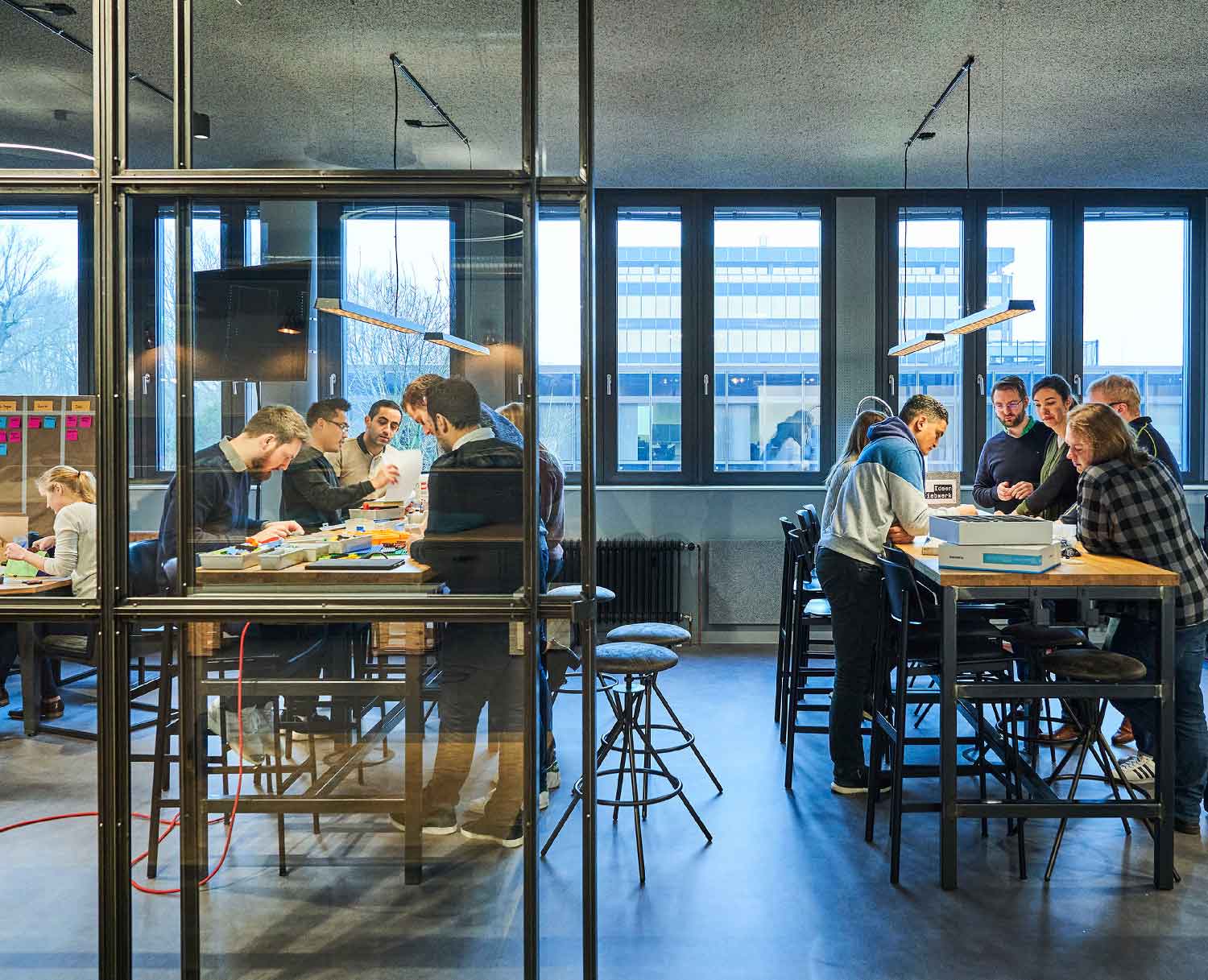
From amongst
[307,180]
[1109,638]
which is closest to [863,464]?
[1109,638]

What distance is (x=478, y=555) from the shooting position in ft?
6.75

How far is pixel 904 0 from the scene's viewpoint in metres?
3.86

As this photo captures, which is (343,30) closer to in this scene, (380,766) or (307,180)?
(307,180)

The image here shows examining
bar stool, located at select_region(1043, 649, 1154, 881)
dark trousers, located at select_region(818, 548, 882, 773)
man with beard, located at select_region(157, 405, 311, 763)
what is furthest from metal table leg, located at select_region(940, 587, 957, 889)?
man with beard, located at select_region(157, 405, 311, 763)

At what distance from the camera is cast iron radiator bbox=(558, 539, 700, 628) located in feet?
21.1

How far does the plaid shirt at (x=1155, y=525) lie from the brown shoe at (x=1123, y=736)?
1.33m

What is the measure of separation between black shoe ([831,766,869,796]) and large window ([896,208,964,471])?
11.6ft

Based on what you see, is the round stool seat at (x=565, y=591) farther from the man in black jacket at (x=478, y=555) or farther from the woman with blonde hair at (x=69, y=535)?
the woman with blonde hair at (x=69, y=535)

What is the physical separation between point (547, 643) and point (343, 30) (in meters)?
1.96

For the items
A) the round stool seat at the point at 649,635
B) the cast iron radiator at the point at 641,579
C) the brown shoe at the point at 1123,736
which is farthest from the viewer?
the cast iron radiator at the point at 641,579

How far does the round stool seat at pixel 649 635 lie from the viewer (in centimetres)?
330

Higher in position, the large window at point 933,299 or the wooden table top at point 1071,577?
the large window at point 933,299

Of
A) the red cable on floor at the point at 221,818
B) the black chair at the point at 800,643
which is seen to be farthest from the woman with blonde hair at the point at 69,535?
the black chair at the point at 800,643

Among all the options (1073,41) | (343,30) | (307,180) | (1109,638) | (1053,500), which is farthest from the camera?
(1053,500)
